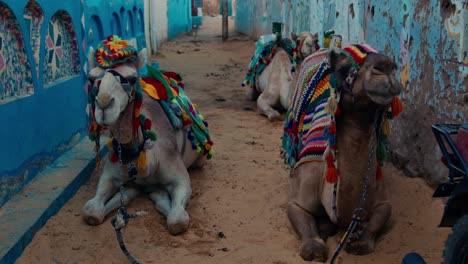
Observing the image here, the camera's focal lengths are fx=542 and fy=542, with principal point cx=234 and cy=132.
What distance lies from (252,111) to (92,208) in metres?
4.55

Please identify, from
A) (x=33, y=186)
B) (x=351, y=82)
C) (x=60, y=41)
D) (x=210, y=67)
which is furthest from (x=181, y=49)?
(x=351, y=82)

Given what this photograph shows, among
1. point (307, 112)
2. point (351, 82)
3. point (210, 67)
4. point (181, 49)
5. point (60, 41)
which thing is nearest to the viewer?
A: point (351, 82)

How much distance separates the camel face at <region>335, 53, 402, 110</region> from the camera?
2.96 m

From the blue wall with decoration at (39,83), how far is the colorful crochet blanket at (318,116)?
2162 millimetres

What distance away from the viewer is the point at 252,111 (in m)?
8.30

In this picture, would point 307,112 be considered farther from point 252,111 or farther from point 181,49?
point 181,49

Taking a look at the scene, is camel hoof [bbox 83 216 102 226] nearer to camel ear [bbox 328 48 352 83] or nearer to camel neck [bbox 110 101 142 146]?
camel neck [bbox 110 101 142 146]

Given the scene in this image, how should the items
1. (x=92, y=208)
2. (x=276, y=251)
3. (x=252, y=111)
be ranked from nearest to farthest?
1. (x=276, y=251)
2. (x=92, y=208)
3. (x=252, y=111)

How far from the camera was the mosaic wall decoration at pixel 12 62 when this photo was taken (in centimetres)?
416

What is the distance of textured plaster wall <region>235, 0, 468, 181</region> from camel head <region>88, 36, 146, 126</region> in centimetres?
221

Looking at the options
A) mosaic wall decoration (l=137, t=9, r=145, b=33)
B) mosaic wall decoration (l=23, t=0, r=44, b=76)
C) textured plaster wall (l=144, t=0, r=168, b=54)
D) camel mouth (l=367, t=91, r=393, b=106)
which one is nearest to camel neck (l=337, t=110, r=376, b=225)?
camel mouth (l=367, t=91, r=393, b=106)

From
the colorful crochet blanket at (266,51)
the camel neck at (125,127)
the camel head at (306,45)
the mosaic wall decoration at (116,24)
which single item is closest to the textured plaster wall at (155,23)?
the mosaic wall decoration at (116,24)

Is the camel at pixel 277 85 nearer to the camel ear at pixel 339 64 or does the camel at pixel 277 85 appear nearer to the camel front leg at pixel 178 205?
the camel front leg at pixel 178 205

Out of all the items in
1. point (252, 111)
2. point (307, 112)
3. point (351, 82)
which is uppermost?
point (351, 82)
